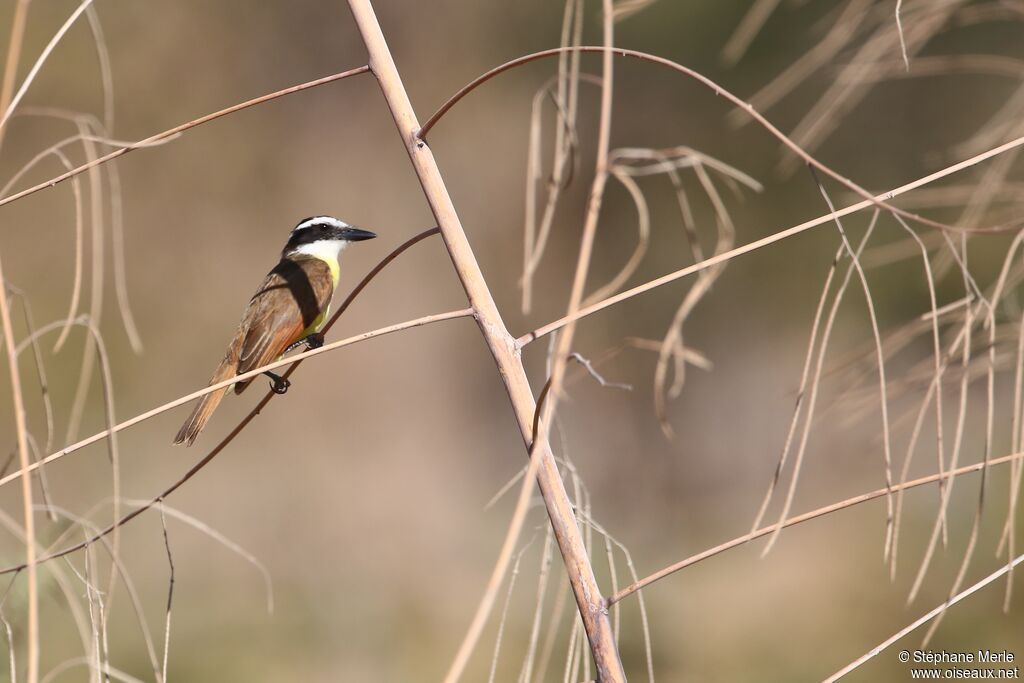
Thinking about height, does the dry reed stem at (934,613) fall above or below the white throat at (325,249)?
below

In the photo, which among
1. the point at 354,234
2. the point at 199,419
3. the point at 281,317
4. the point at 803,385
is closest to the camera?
the point at 803,385

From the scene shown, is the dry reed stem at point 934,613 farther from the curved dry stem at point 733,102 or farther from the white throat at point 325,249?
the white throat at point 325,249

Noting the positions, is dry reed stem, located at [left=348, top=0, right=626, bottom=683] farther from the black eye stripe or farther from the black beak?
the black eye stripe

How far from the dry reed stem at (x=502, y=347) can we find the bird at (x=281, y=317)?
1.11 metres

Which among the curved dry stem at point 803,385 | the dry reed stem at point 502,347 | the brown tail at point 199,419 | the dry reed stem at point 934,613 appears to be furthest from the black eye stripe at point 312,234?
the dry reed stem at point 934,613

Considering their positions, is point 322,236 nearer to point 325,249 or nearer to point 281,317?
point 325,249

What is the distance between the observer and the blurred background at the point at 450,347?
6102 millimetres

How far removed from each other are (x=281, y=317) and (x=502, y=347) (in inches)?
58.5

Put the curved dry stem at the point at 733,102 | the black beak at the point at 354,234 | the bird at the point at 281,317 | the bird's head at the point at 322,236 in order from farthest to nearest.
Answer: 1. the bird's head at the point at 322,236
2. the black beak at the point at 354,234
3. the bird at the point at 281,317
4. the curved dry stem at the point at 733,102

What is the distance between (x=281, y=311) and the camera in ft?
7.99

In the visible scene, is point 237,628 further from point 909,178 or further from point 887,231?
point 909,178

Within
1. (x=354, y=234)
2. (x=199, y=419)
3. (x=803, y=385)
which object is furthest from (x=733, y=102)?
(x=354, y=234)

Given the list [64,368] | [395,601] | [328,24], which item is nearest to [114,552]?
[64,368]

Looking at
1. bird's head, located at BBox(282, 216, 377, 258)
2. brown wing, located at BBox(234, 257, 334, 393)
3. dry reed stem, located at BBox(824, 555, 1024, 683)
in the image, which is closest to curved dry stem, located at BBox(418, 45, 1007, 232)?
dry reed stem, located at BBox(824, 555, 1024, 683)
